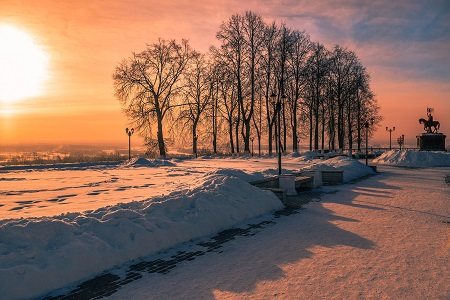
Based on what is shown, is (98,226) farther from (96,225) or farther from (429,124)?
(429,124)

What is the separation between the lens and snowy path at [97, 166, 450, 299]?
5.03 metres

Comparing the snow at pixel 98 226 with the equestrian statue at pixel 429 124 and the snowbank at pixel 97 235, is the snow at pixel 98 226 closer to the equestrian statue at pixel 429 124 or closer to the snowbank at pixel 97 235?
the snowbank at pixel 97 235

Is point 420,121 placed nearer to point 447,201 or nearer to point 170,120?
point 170,120

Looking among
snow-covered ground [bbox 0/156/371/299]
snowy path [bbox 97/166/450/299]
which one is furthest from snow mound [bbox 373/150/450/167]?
snow-covered ground [bbox 0/156/371/299]

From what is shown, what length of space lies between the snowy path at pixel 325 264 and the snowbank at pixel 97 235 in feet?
3.22

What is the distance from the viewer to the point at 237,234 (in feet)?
27.1

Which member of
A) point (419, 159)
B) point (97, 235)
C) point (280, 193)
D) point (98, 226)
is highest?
point (98, 226)

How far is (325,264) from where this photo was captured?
241 inches

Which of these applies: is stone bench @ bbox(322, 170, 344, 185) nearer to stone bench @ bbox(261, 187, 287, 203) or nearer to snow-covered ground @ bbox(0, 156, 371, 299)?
stone bench @ bbox(261, 187, 287, 203)

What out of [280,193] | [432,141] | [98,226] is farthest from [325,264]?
[432,141]

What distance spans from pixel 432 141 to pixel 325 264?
1740 inches

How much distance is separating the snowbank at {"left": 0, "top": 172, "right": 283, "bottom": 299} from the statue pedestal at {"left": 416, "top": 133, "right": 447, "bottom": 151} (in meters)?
41.2

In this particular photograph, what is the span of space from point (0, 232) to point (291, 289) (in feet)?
16.2

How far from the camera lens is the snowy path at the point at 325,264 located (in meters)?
5.03
